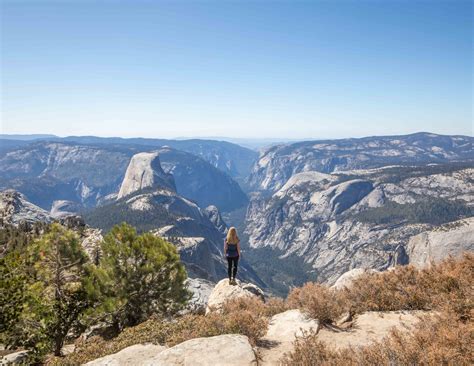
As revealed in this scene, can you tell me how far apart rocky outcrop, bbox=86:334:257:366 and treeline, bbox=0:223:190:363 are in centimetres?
779

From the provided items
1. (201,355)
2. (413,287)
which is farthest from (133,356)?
(413,287)

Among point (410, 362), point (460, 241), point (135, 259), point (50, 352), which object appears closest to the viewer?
point (410, 362)

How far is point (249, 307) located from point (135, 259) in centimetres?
784

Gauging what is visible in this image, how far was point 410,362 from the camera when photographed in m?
7.23

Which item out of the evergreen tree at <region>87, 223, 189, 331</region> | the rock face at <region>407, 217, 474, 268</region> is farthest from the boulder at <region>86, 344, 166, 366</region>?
the rock face at <region>407, 217, 474, 268</region>

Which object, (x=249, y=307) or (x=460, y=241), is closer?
(x=249, y=307)

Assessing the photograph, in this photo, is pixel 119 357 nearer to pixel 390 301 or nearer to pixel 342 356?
pixel 342 356

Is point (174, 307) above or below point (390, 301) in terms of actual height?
below

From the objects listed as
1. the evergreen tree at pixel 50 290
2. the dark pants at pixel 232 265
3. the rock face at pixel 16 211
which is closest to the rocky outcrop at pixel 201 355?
the evergreen tree at pixel 50 290

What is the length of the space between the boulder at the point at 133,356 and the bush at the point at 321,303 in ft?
19.6

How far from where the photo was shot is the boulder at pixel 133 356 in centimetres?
1066

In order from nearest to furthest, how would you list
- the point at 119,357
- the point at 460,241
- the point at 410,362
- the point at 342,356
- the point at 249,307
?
1. the point at 410,362
2. the point at 342,356
3. the point at 119,357
4. the point at 249,307
5. the point at 460,241

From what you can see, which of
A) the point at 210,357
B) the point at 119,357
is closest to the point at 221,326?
the point at 210,357

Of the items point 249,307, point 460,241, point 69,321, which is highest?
point 249,307
